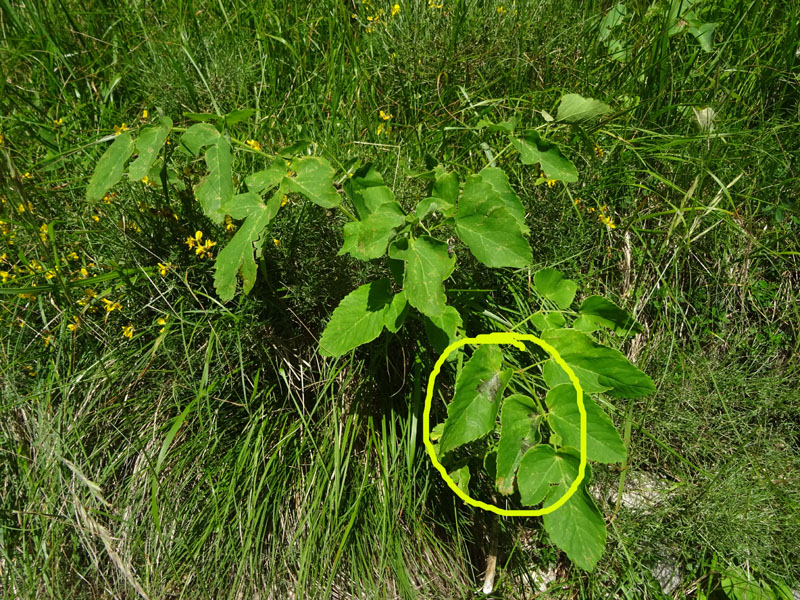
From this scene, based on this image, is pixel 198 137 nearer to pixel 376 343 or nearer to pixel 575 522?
pixel 376 343

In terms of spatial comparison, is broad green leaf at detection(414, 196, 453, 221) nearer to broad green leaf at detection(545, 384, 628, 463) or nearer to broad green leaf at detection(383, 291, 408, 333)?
broad green leaf at detection(383, 291, 408, 333)

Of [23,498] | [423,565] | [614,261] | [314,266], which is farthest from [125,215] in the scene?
[614,261]

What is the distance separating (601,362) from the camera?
55.1 inches

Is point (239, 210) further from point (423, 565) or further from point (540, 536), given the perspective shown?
point (540, 536)

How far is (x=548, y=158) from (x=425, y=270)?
57 centimetres

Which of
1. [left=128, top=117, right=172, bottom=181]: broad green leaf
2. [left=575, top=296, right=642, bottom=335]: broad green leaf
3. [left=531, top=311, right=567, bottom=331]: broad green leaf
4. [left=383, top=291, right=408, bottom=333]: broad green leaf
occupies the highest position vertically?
[left=128, top=117, right=172, bottom=181]: broad green leaf

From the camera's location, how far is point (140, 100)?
7.88ft

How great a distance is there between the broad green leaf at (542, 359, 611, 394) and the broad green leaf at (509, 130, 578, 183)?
52 cm

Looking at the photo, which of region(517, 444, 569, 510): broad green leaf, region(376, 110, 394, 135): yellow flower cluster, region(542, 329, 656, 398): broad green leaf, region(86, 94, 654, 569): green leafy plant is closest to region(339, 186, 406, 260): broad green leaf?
region(86, 94, 654, 569): green leafy plant

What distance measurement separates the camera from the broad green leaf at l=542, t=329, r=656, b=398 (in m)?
1.35

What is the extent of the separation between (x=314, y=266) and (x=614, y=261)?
108 cm

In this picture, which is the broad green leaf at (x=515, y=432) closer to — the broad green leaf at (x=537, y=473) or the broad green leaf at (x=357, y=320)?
the broad green leaf at (x=537, y=473)

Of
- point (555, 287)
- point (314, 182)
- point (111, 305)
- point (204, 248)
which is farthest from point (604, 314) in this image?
point (111, 305)

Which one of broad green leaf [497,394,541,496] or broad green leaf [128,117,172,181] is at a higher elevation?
broad green leaf [128,117,172,181]
